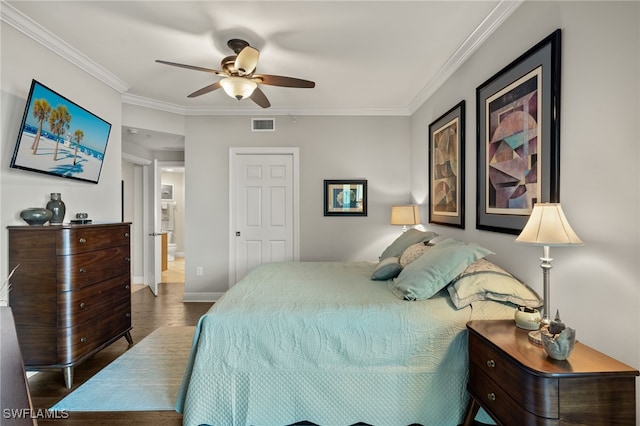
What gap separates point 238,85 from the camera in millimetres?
2383

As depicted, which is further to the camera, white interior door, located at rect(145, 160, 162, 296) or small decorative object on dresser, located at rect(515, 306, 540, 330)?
white interior door, located at rect(145, 160, 162, 296)

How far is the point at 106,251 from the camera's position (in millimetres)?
2492

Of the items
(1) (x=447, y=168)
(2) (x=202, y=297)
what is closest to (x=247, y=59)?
(1) (x=447, y=168)

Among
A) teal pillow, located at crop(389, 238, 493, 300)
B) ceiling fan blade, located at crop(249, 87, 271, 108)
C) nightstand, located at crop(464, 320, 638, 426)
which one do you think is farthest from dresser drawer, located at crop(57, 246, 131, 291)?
nightstand, located at crop(464, 320, 638, 426)

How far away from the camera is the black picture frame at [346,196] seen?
411 cm

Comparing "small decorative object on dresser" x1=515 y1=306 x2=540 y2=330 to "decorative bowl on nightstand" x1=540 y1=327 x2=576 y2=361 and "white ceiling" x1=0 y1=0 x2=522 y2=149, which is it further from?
"white ceiling" x1=0 y1=0 x2=522 y2=149

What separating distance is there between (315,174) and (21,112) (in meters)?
2.90

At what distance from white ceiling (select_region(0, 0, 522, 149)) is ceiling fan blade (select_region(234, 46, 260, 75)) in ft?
0.79

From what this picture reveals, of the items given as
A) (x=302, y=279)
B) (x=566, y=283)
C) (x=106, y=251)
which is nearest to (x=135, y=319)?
(x=106, y=251)

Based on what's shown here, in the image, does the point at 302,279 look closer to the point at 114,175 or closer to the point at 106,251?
the point at 106,251

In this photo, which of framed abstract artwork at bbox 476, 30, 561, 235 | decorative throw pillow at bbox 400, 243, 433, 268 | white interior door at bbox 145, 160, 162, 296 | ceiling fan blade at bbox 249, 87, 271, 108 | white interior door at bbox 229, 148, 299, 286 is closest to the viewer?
framed abstract artwork at bbox 476, 30, 561, 235

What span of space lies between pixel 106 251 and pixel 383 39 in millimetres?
2900

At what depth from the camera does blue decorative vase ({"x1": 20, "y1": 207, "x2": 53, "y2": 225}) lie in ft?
6.99

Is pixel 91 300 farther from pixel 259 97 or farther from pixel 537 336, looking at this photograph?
pixel 537 336
